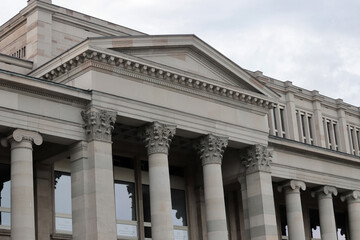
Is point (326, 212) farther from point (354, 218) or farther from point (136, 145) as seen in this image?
point (136, 145)

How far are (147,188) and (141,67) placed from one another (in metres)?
10.2

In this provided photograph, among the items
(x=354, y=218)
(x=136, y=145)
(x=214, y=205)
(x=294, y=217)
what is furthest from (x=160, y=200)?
(x=354, y=218)

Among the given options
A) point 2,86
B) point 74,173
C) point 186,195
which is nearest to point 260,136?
point 186,195

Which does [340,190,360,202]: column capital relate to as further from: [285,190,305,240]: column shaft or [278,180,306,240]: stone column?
[285,190,305,240]: column shaft

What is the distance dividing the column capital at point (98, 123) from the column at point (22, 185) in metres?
2.86

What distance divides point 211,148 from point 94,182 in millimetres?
8884

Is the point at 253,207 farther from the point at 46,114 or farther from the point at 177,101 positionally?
the point at 46,114

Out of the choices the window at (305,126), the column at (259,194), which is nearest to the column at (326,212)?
the column at (259,194)

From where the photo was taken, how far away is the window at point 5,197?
40906 mm

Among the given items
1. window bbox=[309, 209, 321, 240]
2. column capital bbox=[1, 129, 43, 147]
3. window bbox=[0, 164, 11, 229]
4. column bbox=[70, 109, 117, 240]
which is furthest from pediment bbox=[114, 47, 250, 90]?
window bbox=[309, 209, 321, 240]

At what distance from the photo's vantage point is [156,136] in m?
41.4

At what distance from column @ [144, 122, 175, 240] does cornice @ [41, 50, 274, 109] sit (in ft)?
9.29

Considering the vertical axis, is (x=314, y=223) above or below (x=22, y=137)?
below

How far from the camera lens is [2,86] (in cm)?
3650
